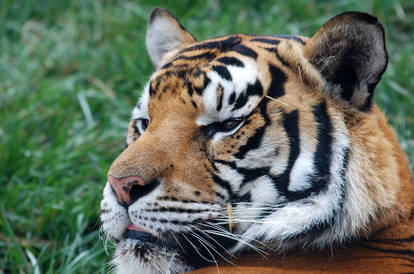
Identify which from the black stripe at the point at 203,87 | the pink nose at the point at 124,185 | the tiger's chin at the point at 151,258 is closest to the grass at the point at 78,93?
the tiger's chin at the point at 151,258

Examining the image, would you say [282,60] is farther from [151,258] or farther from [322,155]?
[151,258]

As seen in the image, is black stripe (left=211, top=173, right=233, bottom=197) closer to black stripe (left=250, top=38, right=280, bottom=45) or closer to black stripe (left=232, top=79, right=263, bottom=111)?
black stripe (left=232, top=79, right=263, bottom=111)

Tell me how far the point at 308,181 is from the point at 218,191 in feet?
1.11

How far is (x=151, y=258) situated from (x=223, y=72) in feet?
2.57

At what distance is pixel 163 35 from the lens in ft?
9.40

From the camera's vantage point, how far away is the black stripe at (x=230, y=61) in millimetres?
2119

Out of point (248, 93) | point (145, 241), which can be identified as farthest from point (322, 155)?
point (145, 241)

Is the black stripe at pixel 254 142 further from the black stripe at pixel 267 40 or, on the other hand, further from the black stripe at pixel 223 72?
the black stripe at pixel 267 40

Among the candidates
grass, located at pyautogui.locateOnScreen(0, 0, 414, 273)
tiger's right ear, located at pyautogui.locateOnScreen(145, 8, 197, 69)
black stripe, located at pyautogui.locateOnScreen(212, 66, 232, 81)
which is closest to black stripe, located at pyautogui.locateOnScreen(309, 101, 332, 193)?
black stripe, located at pyautogui.locateOnScreen(212, 66, 232, 81)

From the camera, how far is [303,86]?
208 cm

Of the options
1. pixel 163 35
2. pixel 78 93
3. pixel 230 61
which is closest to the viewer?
pixel 230 61

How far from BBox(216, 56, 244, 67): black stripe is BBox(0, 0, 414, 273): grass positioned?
125 centimetres

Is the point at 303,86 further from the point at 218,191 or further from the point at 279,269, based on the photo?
the point at 279,269

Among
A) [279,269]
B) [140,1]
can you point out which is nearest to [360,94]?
[279,269]
